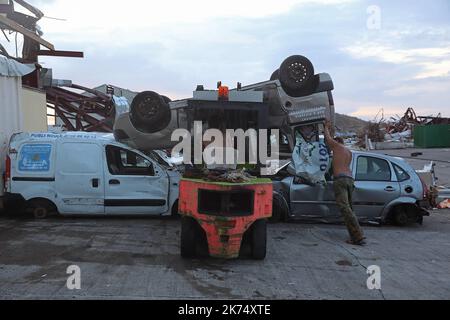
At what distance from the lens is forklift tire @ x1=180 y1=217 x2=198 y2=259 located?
6035 mm

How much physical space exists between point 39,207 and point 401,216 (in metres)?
6.65

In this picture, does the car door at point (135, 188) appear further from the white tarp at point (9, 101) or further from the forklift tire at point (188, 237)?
the forklift tire at point (188, 237)

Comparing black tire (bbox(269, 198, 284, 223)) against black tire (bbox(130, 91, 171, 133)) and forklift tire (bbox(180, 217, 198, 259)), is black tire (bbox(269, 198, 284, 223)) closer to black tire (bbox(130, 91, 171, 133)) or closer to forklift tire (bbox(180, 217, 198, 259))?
black tire (bbox(130, 91, 171, 133))

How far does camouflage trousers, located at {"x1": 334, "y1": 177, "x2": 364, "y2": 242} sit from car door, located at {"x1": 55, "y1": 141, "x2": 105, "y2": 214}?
4.17 m

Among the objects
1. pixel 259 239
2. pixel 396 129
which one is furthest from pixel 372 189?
pixel 396 129

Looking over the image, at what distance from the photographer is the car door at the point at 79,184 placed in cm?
855

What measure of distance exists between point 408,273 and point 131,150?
5196mm

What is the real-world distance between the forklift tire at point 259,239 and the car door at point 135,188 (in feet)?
9.60

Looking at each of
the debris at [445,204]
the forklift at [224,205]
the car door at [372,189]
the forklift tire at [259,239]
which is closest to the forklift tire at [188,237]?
the forklift at [224,205]

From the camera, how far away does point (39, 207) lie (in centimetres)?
867

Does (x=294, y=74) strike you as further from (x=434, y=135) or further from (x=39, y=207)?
(x=434, y=135)
